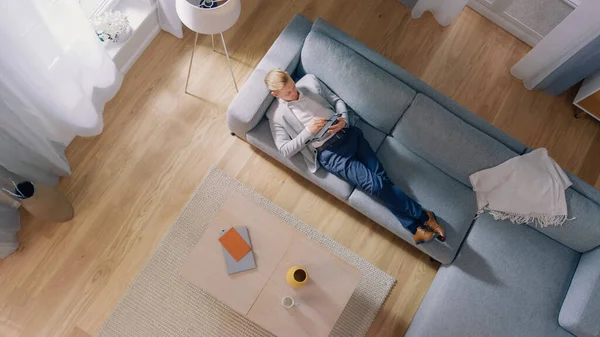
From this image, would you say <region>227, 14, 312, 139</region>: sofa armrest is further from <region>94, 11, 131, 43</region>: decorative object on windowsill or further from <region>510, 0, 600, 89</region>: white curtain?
<region>510, 0, 600, 89</region>: white curtain

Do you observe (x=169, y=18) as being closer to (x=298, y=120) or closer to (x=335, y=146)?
(x=298, y=120)

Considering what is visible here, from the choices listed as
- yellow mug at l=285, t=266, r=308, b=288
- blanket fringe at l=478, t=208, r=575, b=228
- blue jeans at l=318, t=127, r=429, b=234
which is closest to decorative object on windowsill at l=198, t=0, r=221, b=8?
blue jeans at l=318, t=127, r=429, b=234

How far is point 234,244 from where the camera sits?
240cm

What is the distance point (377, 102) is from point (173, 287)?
158 centimetres

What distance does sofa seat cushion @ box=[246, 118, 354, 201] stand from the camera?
2.71m

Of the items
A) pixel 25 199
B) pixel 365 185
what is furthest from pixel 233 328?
pixel 25 199

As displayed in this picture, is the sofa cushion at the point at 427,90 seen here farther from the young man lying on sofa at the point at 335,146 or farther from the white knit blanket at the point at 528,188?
the young man lying on sofa at the point at 335,146

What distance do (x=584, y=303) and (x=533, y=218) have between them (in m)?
0.49

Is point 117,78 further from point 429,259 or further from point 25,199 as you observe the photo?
point 429,259

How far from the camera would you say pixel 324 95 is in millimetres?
2756

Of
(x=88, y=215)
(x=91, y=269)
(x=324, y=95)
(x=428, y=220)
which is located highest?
(x=324, y=95)

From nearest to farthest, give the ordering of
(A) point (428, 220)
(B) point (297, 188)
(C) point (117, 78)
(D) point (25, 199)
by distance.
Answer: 1. (D) point (25, 199)
2. (A) point (428, 220)
3. (C) point (117, 78)
4. (B) point (297, 188)

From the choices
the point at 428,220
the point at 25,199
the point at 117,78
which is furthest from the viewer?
the point at 117,78

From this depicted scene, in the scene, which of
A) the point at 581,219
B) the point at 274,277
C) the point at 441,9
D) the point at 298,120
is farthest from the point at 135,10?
the point at 581,219
